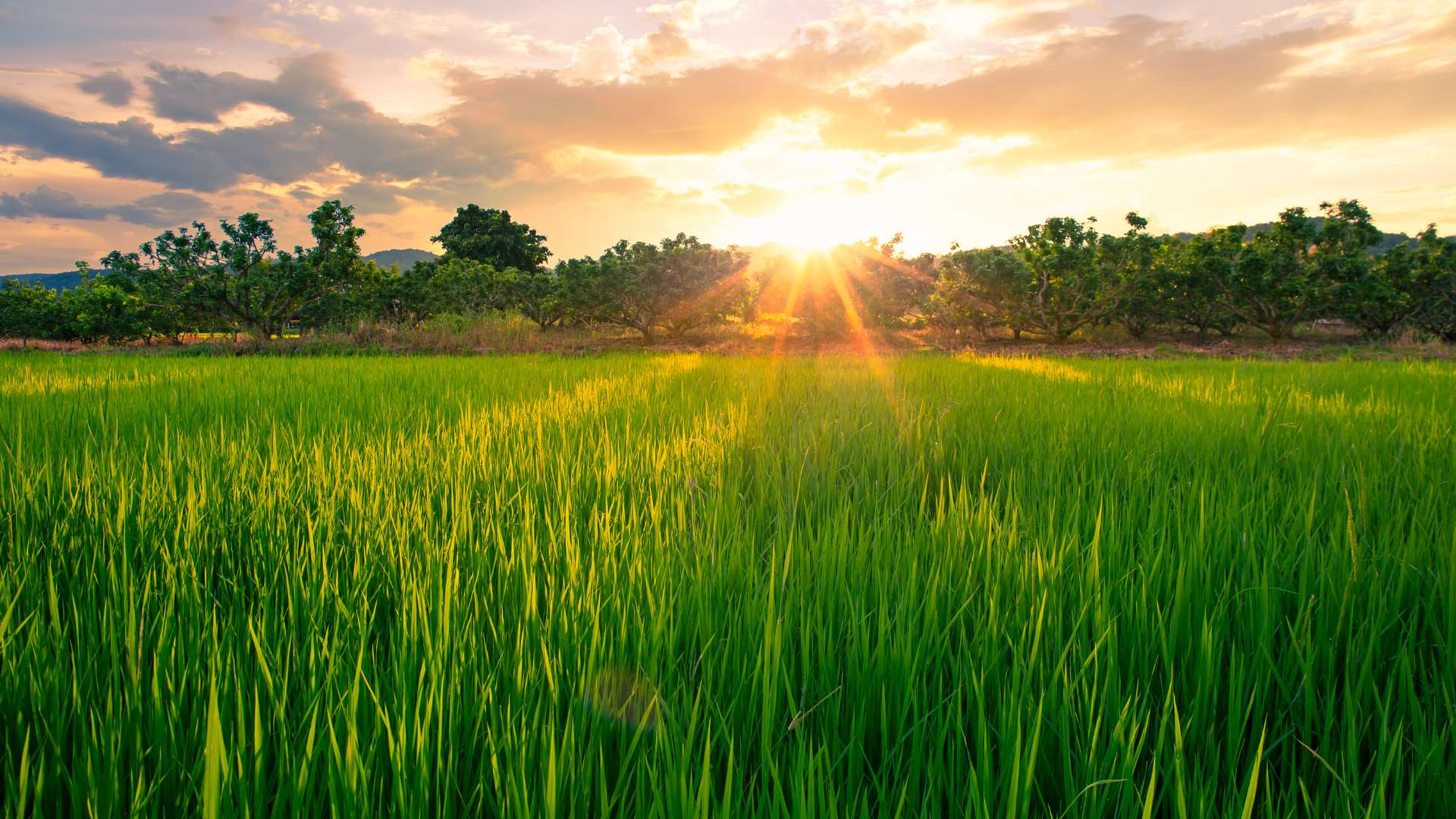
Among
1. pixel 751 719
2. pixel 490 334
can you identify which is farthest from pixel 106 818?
pixel 490 334

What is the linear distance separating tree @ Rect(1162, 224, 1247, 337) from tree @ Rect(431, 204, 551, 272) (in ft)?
78.7

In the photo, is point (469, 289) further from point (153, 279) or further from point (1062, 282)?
point (1062, 282)

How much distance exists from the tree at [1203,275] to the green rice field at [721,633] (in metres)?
11.9

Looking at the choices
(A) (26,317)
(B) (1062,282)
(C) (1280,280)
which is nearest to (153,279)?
(A) (26,317)

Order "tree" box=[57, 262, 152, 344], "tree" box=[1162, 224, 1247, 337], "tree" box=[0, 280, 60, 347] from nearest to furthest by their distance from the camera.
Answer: "tree" box=[1162, 224, 1247, 337] < "tree" box=[57, 262, 152, 344] < "tree" box=[0, 280, 60, 347]

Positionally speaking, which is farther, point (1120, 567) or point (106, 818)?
point (1120, 567)

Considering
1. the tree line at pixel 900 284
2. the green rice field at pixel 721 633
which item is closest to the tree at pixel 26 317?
the tree line at pixel 900 284

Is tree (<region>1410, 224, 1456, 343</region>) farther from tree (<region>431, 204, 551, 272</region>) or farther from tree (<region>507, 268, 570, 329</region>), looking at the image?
tree (<region>431, 204, 551, 272</region>)

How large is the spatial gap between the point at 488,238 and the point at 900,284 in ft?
69.4

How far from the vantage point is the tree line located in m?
11.9

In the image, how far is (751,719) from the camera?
767 mm

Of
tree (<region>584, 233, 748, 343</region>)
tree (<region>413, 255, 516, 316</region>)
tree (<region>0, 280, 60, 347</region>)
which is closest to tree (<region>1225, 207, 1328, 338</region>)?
tree (<region>584, 233, 748, 343</region>)

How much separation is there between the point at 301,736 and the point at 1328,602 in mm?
1641

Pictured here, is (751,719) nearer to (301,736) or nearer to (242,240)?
(301,736)
